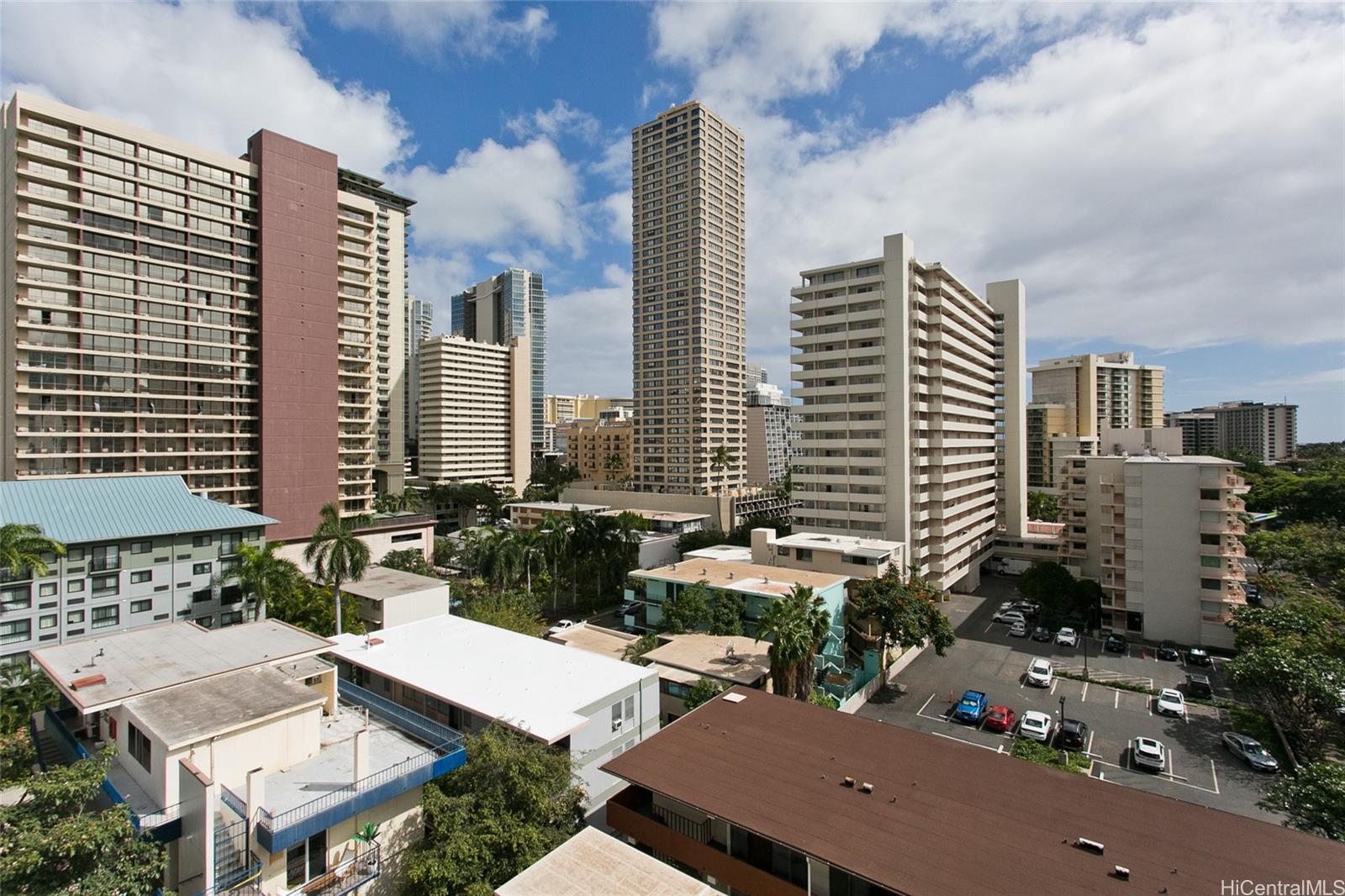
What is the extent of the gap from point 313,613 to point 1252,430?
25254 centimetres

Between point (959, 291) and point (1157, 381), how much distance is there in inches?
3899

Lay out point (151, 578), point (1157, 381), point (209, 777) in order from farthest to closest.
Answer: point (1157, 381), point (151, 578), point (209, 777)

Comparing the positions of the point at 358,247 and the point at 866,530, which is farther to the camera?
the point at 358,247

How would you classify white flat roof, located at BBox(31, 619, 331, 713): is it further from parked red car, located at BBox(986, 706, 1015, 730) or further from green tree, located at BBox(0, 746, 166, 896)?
parked red car, located at BBox(986, 706, 1015, 730)

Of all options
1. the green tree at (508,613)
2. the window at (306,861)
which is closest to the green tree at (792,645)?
the green tree at (508,613)

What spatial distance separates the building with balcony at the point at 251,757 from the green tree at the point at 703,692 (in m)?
12.1

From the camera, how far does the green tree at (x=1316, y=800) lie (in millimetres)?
18125

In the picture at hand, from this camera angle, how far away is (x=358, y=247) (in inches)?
2827

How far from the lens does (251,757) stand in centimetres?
1919

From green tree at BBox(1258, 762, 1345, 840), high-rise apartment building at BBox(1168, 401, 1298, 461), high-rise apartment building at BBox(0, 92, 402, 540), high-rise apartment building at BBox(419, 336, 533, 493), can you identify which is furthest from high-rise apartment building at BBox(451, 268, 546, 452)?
high-rise apartment building at BBox(1168, 401, 1298, 461)

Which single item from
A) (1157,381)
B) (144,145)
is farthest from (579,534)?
(1157,381)

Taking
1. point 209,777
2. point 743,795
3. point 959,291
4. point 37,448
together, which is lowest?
point 743,795

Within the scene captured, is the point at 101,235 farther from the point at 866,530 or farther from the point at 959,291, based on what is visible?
the point at 959,291

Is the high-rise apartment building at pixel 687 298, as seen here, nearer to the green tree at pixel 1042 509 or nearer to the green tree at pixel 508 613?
the green tree at pixel 1042 509
